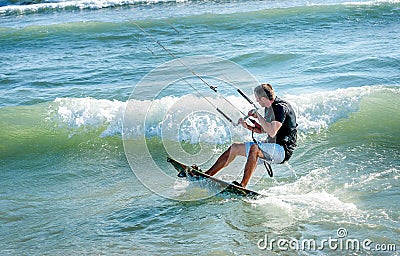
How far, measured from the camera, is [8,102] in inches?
527

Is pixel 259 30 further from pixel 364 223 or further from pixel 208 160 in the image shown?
pixel 364 223

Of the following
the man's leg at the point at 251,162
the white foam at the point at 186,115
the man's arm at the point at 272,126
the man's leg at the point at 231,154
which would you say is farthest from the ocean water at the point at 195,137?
the man's arm at the point at 272,126

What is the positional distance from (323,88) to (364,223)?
6.19m

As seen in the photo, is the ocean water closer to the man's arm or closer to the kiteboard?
the kiteboard

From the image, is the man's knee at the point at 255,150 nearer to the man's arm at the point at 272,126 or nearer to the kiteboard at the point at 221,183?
Answer: the man's arm at the point at 272,126

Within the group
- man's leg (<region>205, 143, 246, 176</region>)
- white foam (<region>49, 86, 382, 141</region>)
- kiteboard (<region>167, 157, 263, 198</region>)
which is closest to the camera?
kiteboard (<region>167, 157, 263, 198</region>)

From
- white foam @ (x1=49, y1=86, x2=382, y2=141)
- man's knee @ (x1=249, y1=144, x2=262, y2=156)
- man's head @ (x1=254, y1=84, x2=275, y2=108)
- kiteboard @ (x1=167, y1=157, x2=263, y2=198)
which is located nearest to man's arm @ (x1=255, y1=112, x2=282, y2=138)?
man's head @ (x1=254, y1=84, x2=275, y2=108)

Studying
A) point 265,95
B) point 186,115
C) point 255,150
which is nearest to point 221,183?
point 255,150

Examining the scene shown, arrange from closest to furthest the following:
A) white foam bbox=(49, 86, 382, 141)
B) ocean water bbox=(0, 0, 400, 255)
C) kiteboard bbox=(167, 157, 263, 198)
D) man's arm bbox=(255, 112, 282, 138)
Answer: ocean water bbox=(0, 0, 400, 255)
man's arm bbox=(255, 112, 282, 138)
kiteboard bbox=(167, 157, 263, 198)
white foam bbox=(49, 86, 382, 141)

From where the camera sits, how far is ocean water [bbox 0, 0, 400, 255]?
6.33 metres

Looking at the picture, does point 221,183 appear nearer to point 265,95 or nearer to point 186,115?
point 265,95

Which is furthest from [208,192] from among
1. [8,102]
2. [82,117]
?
[8,102]

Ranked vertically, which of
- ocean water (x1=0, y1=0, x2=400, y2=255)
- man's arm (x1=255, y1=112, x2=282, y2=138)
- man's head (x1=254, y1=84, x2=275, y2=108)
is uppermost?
man's head (x1=254, y1=84, x2=275, y2=108)

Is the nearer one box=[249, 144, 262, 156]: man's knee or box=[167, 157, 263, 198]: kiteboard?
box=[167, 157, 263, 198]: kiteboard
